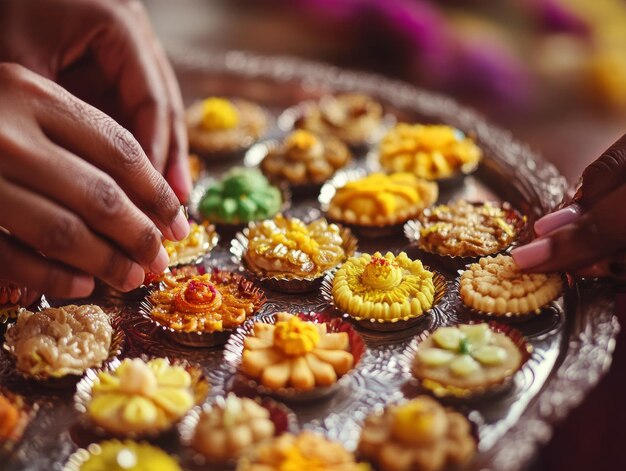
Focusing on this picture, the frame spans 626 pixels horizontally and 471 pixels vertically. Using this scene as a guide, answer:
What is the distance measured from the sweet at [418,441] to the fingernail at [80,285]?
2.53 feet

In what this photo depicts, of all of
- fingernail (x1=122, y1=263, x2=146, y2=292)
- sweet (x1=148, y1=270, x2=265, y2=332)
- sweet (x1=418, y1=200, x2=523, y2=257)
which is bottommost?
sweet (x1=148, y1=270, x2=265, y2=332)

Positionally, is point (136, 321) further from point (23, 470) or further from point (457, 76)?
point (457, 76)

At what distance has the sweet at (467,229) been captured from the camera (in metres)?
2.45

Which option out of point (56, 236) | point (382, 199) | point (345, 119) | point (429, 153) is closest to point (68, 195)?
point (56, 236)

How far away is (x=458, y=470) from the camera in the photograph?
1.70 meters

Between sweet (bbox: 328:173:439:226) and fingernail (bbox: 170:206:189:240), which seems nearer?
fingernail (bbox: 170:206:189:240)

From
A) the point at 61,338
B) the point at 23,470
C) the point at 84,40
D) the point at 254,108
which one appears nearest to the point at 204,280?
the point at 61,338

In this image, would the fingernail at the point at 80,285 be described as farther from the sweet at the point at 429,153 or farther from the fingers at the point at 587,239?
the sweet at the point at 429,153

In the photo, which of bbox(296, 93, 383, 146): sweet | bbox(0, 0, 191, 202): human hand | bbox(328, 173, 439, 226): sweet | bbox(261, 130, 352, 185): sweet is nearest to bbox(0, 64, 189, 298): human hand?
bbox(0, 0, 191, 202): human hand

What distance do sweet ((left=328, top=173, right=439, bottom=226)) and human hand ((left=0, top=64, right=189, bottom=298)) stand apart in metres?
0.81

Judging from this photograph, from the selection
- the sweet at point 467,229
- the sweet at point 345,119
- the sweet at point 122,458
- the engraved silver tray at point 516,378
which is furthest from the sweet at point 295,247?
the sweet at point 122,458

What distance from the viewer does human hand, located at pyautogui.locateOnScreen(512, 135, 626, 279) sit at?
2043 mm

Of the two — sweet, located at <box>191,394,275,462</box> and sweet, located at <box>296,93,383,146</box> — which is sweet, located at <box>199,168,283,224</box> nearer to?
sweet, located at <box>296,93,383,146</box>

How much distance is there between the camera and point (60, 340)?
6.77 feet
